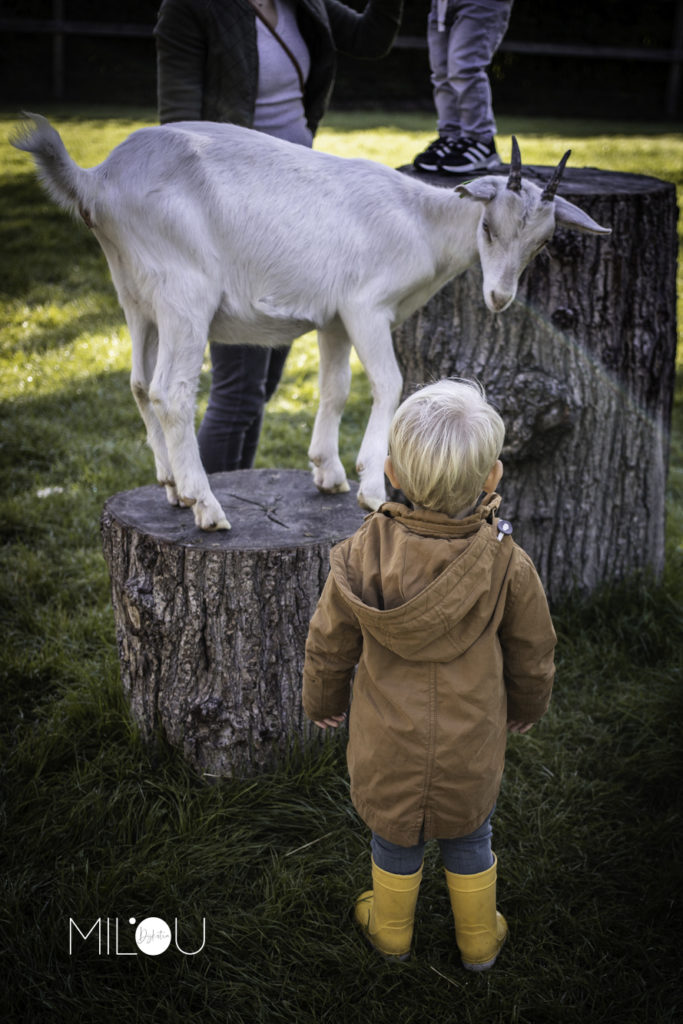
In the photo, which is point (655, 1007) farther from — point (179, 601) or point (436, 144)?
point (436, 144)

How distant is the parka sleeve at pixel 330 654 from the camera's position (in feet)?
5.83

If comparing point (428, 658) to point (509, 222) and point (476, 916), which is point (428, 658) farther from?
point (509, 222)

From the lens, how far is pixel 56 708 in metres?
2.66

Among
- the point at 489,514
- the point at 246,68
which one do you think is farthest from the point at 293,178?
the point at 489,514

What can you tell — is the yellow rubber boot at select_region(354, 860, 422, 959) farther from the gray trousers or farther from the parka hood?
the gray trousers

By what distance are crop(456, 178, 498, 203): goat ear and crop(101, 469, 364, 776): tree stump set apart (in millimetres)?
982

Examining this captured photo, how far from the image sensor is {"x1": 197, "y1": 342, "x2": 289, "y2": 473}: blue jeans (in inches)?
122

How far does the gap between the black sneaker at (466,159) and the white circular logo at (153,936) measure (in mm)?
2562

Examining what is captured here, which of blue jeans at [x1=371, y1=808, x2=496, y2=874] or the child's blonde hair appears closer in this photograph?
the child's blonde hair

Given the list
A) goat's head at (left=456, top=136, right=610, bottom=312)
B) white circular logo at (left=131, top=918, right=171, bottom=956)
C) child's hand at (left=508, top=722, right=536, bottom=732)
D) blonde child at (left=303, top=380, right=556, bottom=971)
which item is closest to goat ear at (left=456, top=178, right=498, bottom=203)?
goat's head at (left=456, top=136, right=610, bottom=312)

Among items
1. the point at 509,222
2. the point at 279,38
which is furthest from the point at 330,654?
the point at 279,38

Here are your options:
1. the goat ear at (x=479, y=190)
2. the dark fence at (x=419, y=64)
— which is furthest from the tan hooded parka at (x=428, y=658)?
the dark fence at (x=419, y=64)

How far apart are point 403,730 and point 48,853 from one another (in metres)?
1.05

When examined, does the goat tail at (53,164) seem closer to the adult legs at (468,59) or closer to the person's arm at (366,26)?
the person's arm at (366,26)
